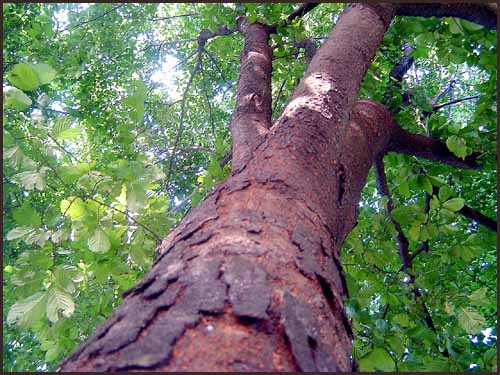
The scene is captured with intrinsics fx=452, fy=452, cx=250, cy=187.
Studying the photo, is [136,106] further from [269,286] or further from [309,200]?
[269,286]

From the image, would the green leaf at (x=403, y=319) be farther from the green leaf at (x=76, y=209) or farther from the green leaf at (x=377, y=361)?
the green leaf at (x=76, y=209)

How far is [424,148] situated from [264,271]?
2.21m

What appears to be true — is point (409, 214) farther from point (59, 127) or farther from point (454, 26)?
point (59, 127)

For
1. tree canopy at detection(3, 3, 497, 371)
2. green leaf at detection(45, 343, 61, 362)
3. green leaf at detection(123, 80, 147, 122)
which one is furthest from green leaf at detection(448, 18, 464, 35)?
green leaf at detection(45, 343, 61, 362)

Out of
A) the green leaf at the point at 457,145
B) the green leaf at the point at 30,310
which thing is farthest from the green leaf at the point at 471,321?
the green leaf at the point at 30,310

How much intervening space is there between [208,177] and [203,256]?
1651 mm

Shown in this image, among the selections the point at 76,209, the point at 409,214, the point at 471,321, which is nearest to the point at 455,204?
the point at 409,214

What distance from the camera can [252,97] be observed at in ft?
8.11

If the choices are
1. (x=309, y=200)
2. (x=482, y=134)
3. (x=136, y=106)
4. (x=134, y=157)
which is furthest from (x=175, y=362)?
(x=482, y=134)

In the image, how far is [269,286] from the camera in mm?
941

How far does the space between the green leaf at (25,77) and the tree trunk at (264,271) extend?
84 centimetres

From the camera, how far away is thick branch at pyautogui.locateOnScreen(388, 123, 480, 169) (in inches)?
106

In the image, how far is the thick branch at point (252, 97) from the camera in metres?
2.00

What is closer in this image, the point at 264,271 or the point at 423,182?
the point at 264,271
